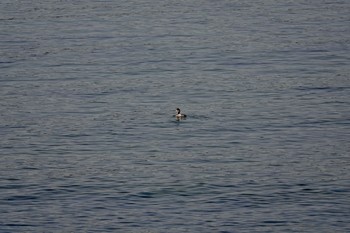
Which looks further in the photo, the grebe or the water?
the grebe

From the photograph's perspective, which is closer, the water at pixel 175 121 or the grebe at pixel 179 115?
the water at pixel 175 121

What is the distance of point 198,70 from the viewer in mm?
90438

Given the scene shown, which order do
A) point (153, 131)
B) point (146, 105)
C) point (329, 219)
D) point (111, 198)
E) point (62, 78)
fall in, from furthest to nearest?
point (62, 78) < point (146, 105) < point (153, 131) < point (111, 198) < point (329, 219)

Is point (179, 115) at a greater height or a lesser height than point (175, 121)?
greater

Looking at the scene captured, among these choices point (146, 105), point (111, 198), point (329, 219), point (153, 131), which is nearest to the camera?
point (329, 219)

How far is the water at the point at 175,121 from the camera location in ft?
184

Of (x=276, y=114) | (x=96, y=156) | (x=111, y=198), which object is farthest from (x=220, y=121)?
(x=111, y=198)

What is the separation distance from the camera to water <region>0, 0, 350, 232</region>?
184 ft

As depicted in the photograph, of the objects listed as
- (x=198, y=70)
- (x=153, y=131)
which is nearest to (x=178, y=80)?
(x=198, y=70)

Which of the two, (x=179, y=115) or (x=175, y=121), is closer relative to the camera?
(x=179, y=115)

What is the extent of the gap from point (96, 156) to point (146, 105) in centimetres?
1329

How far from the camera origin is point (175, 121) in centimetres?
7450

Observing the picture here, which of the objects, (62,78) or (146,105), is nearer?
(146,105)

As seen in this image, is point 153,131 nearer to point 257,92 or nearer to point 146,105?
point 146,105
